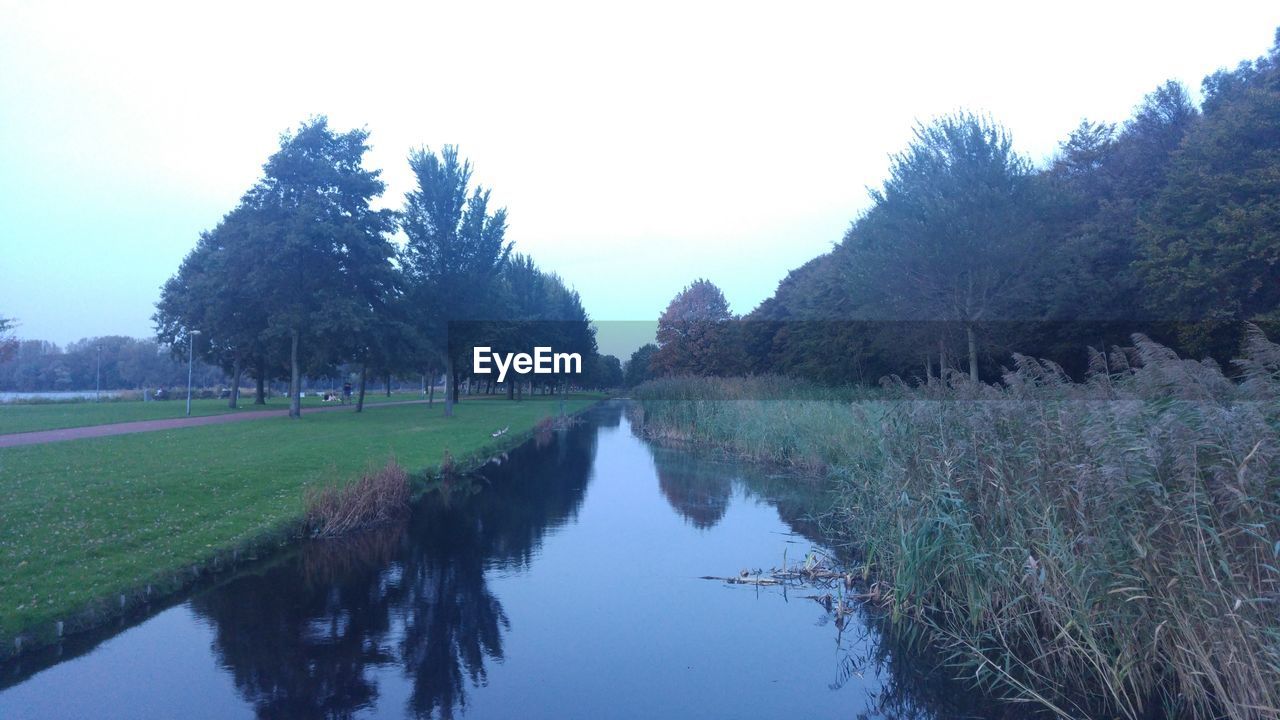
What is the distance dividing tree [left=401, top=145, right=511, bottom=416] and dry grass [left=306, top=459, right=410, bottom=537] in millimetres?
22682

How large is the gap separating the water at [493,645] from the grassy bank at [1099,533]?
2.71 feet

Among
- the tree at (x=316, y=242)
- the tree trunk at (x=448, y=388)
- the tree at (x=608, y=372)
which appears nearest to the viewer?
the tree at (x=316, y=242)

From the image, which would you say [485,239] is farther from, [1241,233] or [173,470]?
[1241,233]

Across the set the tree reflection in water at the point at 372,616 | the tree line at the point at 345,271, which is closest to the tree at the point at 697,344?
the tree line at the point at 345,271

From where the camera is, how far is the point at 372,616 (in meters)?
7.68

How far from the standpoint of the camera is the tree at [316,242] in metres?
29.3

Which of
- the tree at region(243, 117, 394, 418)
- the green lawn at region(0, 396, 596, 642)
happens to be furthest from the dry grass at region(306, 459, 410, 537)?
the tree at region(243, 117, 394, 418)

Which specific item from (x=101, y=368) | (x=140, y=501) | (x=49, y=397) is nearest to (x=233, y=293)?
(x=140, y=501)

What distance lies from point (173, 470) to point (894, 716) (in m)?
13.0

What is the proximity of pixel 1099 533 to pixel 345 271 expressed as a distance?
1210 inches

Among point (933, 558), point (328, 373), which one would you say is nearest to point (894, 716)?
point (933, 558)

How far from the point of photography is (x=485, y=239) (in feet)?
122

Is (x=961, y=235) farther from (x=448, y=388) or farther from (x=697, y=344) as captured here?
(x=697, y=344)

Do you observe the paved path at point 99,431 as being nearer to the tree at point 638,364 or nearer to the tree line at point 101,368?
the tree line at point 101,368
